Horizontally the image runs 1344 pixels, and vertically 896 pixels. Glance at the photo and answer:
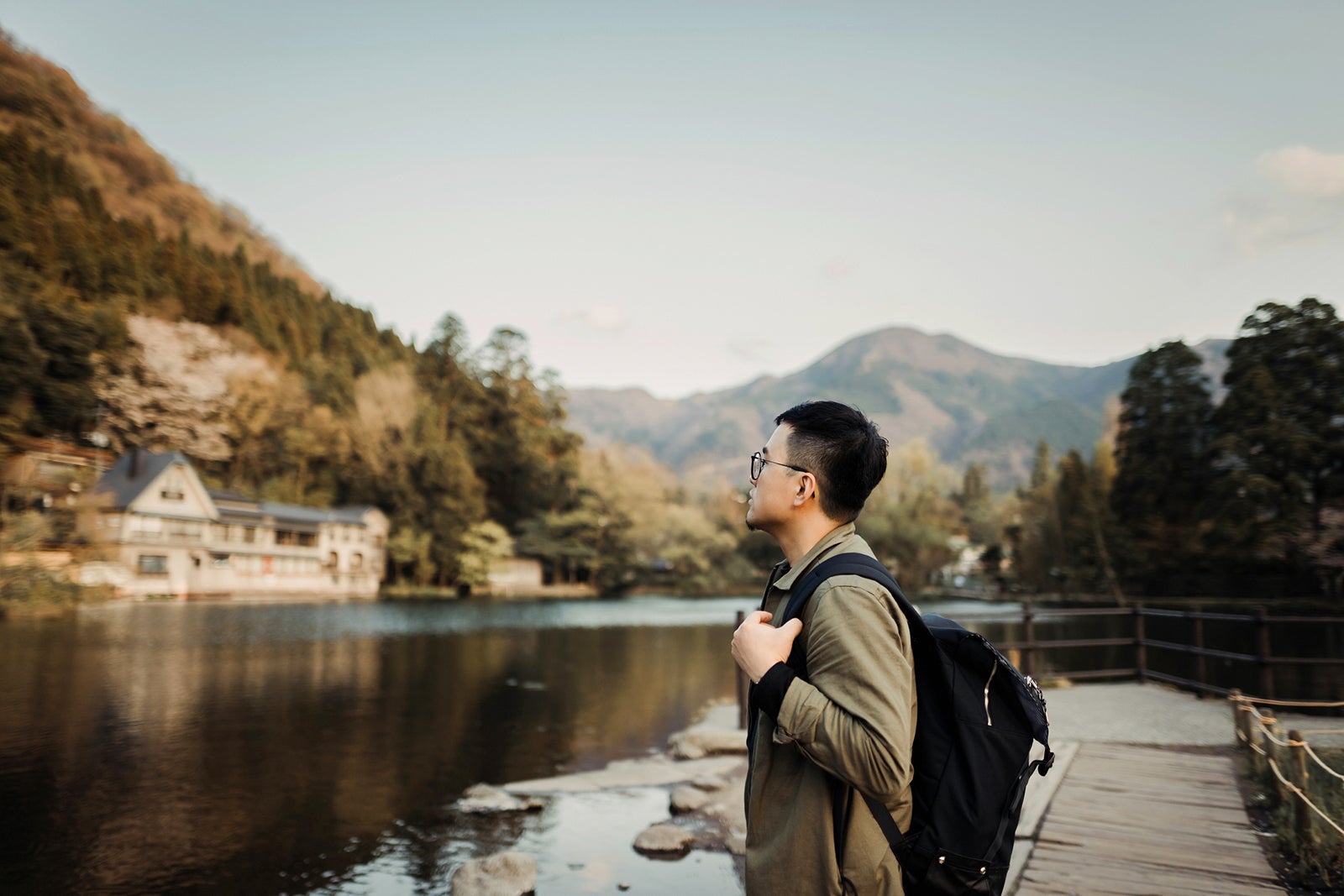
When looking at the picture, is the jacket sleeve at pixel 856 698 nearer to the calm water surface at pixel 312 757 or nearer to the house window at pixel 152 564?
the calm water surface at pixel 312 757

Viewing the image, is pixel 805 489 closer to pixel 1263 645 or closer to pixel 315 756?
pixel 1263 645

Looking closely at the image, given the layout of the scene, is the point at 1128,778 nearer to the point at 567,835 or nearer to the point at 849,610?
the point at 567,835

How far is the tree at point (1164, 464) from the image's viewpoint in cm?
2820

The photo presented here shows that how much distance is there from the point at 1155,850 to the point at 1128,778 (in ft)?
4.30

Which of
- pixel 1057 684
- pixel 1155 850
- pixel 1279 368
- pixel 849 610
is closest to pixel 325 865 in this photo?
pixel 1155 850

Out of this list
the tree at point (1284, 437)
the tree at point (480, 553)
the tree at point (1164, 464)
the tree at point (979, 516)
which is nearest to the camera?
the tree at point (1284, 437)

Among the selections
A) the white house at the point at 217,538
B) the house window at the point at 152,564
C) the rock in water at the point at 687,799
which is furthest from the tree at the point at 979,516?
the rock in water at the point at 687,799

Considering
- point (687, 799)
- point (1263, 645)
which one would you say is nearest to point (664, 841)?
point (687, 799)

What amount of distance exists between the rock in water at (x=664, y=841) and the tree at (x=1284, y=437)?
25463mm

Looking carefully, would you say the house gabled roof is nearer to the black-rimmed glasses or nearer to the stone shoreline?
the stone shoreline

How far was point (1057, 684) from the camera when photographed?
8406mm

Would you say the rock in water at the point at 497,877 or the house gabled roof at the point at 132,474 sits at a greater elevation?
the house gabled roof at the point at 132,474

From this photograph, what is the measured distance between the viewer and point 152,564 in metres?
28.6

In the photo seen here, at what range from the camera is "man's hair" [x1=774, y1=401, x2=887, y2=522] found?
4.75ft
